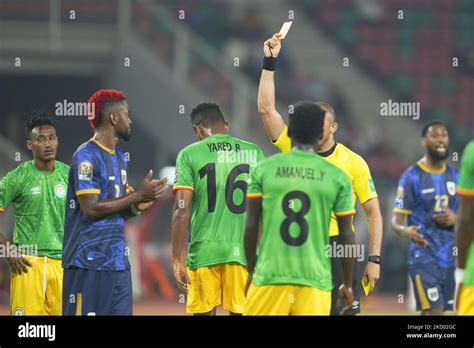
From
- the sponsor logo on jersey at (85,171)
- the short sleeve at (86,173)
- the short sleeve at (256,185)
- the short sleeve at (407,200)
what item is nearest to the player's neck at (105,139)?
the short sleeve at (86,173)

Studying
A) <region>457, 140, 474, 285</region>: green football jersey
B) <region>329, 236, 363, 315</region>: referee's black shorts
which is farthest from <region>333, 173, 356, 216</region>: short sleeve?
<region>329, 236, 363, 315</region>: referee's black shorts

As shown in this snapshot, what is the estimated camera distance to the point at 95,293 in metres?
8.41

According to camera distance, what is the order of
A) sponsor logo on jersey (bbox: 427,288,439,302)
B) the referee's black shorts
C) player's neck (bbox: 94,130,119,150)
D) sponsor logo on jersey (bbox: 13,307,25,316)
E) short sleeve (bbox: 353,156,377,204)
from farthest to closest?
sponsor logo on jersey (bbox: 427,288,439,302), sponsor logo on jersey (bbox: 13,307,25,316), short sleeve (bbox: 353,156,377,204), the referee's black shorts, player's neck (bbox: 94,130,119,150)

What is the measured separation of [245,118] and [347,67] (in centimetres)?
811

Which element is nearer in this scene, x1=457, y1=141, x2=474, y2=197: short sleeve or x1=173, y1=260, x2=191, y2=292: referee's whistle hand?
x1=457, y1=141, x2=474, y2=197: short sleeve

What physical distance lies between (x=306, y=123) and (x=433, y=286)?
467 cm

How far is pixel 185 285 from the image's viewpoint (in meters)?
9.04

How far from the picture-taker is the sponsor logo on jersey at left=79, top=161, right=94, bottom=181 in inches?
331

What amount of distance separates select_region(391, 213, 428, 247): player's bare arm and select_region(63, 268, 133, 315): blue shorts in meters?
3.73

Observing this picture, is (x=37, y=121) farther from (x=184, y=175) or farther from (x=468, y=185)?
(x=468, y=185)

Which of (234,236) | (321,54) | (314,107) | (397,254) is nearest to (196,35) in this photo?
(321,54)

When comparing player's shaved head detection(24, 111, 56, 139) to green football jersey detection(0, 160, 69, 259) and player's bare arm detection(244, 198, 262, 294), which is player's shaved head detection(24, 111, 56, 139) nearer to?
green football jersey detection(0, 160, 69, 259)
